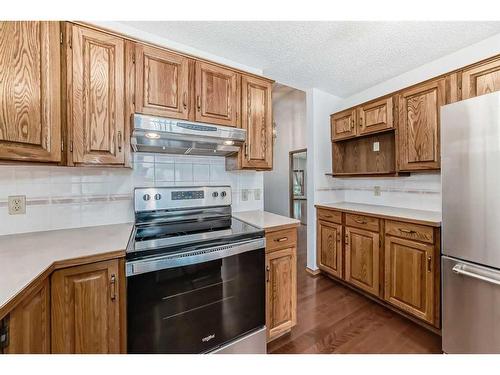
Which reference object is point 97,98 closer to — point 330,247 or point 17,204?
point 17,204

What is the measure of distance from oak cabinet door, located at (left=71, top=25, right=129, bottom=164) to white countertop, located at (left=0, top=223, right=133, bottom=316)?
0.46 metres

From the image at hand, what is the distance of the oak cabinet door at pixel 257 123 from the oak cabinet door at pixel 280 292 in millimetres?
808

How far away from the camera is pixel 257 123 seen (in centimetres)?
203

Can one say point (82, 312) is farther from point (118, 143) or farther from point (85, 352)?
point (118, 143)

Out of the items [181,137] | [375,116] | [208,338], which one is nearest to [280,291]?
[208,338]

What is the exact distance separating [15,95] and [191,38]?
52.0 inches

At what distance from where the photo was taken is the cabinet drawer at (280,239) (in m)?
1.62

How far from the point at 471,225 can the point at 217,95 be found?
1930mm

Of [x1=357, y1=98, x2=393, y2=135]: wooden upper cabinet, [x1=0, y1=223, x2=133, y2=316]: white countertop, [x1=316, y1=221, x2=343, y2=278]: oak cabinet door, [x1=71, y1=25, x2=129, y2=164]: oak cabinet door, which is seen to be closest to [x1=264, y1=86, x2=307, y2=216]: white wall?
[x1=357, y1=98, x2=393, y2=135]: wooden upper cabinet

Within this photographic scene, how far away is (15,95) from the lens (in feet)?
3.69

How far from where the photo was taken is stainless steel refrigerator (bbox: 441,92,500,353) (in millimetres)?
1276
